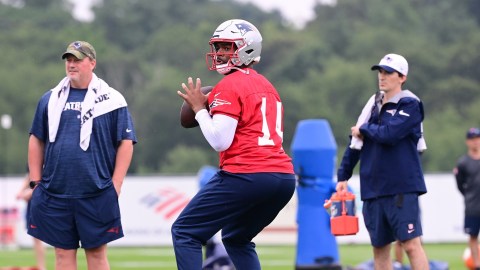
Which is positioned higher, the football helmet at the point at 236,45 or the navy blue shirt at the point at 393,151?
the football helmet at the point at 236,45

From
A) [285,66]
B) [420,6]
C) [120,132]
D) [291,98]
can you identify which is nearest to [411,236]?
[120,132]

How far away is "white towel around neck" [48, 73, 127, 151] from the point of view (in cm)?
898

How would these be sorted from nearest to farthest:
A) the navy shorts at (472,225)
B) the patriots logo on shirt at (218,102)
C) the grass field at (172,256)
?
the patriots logo on shirt at (218,102)
the navy shorts at (472,225)
the grass field at (172,256)

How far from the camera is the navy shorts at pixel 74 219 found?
29.6 ft

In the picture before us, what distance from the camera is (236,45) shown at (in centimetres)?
857

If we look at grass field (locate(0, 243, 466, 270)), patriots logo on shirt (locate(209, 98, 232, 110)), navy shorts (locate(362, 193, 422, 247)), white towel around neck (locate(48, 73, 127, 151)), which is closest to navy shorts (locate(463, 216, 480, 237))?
grass field (locate(0, 243, 466, 270))

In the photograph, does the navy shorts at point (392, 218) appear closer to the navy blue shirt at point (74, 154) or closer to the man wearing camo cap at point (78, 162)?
the man wearing camo cap at point (78, 162)

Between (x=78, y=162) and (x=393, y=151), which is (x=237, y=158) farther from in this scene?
(x=393, y=151)

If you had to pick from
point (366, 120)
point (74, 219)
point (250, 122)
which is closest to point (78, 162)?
point (74, 219)

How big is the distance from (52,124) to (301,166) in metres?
4.76

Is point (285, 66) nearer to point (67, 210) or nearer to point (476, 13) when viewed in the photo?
point (476, 13)

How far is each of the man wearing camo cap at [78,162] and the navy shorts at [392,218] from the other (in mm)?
2316

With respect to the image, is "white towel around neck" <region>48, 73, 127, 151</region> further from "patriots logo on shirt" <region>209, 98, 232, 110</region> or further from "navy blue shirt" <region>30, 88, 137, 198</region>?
"patriots logo on shirt" <region>209, 98, 232, 110</region>

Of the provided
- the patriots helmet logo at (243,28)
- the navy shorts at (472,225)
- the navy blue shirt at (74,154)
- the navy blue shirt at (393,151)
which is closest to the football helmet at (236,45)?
the patriots helmet logo at (243,28)
